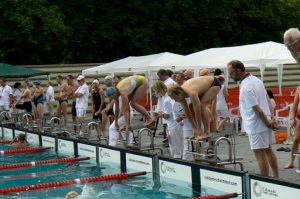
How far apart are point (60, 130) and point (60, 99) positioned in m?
2.46

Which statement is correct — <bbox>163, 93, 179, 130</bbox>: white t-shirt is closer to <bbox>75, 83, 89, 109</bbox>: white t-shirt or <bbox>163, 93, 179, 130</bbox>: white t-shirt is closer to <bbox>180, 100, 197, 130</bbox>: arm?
<bbox>180, 100, 197, 130</bbox>: arm

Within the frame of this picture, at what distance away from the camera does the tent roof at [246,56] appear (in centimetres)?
1293

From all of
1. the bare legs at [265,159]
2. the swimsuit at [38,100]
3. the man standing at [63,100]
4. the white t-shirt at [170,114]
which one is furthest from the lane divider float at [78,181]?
the swimsuit at [38,100]

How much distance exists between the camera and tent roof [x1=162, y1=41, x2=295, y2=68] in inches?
509

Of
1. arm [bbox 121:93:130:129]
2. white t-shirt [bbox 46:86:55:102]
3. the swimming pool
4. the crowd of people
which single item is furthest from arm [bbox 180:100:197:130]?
white t-shirt [bbox 46:86:55:102]

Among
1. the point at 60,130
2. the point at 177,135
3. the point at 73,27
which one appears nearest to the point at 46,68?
the point at 73,27

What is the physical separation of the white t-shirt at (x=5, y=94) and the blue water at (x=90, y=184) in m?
8.34

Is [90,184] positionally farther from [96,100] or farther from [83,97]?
[83,97]

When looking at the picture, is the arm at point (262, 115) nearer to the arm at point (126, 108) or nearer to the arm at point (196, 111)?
the arm at point (196, 111)

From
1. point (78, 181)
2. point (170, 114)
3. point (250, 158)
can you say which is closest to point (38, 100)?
point (170, 114)

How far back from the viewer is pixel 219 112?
12164 mm

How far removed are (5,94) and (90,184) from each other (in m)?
10.7

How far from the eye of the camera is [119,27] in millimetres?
26625

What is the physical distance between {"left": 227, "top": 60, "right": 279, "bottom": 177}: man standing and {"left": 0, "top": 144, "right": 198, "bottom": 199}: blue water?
1.26m
